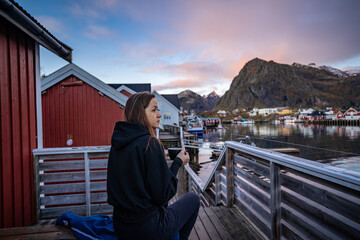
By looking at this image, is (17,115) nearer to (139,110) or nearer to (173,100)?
(139,110)

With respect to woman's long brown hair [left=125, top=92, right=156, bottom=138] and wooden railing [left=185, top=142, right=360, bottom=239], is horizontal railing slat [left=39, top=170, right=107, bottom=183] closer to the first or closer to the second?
woman's long brown hair [left=125, top=92, right=156, bottom=138]

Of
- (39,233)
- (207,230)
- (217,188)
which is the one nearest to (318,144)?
(217,188)

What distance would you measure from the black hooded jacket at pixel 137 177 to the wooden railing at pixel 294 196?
45.1 inches

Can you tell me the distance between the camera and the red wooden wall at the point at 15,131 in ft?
8.54

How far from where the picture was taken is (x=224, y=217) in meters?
2.80

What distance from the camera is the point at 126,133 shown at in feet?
4.43

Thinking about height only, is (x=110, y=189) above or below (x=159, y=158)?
below

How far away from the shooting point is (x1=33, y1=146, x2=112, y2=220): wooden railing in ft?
9.43

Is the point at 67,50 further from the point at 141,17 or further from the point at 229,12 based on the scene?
the point at 229,12

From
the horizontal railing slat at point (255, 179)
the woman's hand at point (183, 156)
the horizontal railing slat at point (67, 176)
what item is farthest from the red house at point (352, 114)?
the horizontal railing slat at point (67, 176)

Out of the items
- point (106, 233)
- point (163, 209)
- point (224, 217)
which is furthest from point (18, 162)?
point (224, 217)

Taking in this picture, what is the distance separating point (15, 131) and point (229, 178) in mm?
3229

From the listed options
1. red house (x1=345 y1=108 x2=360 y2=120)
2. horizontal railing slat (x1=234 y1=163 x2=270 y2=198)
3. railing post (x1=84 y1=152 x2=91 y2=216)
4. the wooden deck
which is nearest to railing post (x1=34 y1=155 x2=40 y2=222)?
the wooden deck

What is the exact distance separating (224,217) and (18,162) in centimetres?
304
